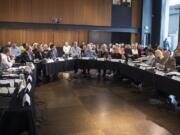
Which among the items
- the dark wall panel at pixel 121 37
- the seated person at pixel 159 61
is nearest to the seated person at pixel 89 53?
the seated person at pixel 159 61

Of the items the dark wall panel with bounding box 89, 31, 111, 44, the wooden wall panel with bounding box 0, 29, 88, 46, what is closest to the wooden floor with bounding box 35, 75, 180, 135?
the wooden wall panel with bounding box 0, 29, 88, 46

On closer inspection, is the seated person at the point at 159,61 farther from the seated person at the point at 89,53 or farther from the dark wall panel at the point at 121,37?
the dark wall panel at the point at 121,37

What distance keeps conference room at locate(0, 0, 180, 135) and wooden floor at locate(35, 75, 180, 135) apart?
20 mm

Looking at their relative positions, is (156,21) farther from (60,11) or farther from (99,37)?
(60,11)

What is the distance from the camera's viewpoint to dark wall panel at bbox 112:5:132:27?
19.5 metres

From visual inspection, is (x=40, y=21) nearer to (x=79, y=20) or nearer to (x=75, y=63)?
(x=79, y=20)

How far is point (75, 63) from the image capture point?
1214cm

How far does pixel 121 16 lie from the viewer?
19.6 m

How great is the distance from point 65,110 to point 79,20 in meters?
12.7

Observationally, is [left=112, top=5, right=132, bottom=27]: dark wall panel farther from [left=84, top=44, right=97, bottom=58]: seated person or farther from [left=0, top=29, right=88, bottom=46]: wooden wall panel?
[left=84, top=44, right=97, bottom=58]: seated person

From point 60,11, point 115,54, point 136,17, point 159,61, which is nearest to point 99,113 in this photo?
point 159,61

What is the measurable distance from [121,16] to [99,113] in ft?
46.7

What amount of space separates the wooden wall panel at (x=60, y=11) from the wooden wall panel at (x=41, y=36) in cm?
70

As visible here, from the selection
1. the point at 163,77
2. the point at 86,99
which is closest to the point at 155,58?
the point at 163,77
